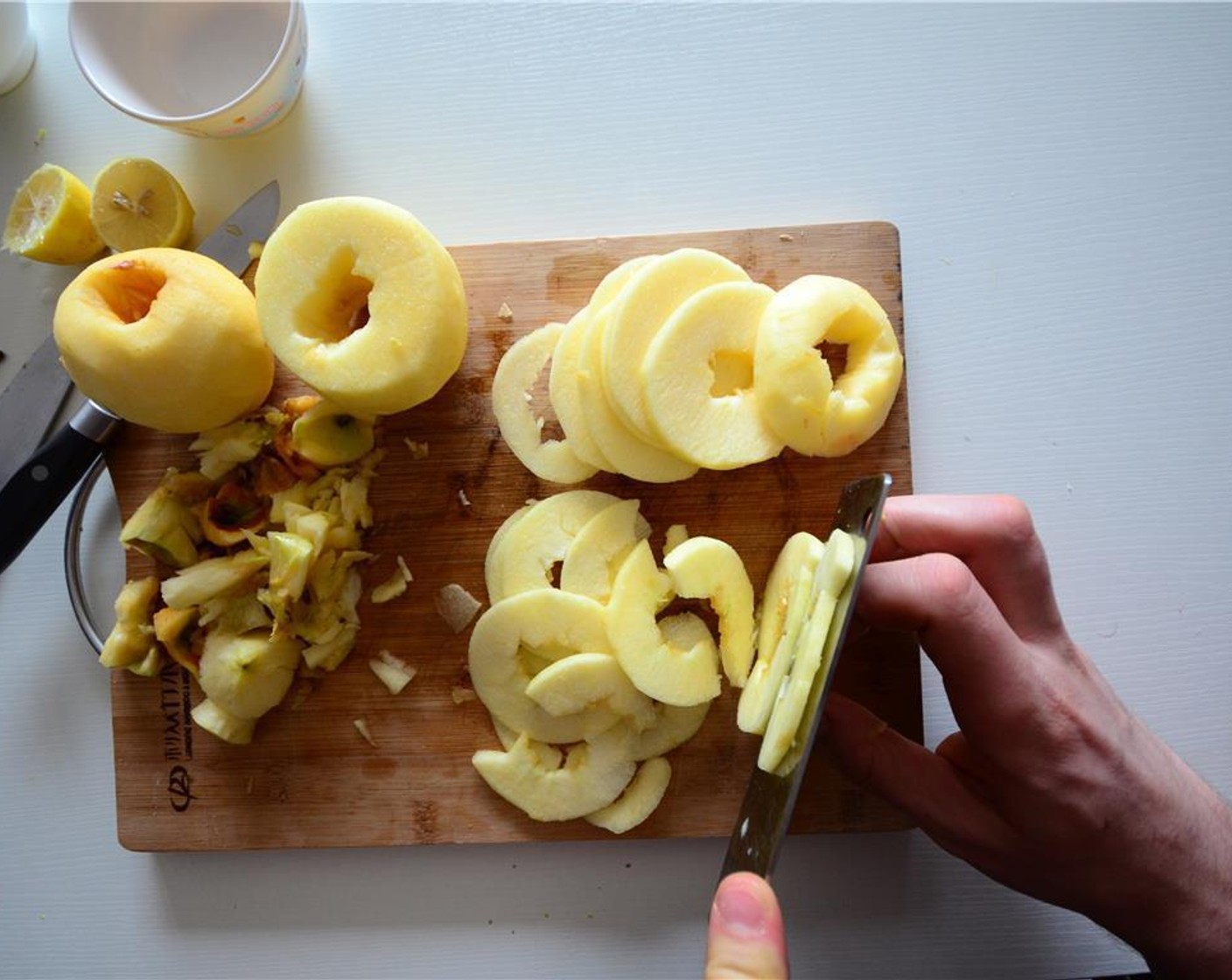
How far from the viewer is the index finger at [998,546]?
142cm

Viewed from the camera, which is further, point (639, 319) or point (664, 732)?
point (664, 732)

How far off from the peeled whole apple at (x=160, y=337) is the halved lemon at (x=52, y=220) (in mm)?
270

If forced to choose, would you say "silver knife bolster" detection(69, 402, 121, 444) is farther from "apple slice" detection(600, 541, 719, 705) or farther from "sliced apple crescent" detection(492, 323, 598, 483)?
"apple slice" detection(600, 541, 719, 705)

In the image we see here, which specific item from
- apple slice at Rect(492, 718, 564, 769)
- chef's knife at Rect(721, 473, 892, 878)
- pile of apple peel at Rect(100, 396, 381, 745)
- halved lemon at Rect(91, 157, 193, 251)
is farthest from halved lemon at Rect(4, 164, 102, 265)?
chef's knife at Rect(721, 473, 892, 878)

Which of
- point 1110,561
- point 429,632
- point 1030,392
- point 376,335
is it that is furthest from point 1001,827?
point 376,335

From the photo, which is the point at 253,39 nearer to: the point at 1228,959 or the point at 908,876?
the point at 908,876

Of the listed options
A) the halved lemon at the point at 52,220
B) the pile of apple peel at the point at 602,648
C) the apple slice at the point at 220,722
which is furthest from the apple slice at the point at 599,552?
the halved lemon at the point at 52,220

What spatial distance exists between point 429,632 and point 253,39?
1.09 metres

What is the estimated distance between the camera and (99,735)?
1731 millimetres

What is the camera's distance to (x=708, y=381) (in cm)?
149

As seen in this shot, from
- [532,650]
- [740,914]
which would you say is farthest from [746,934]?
[532,650]

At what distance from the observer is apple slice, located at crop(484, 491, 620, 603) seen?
5.13 feet

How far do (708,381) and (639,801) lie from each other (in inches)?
27.5

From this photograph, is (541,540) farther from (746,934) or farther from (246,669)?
(746,934)
